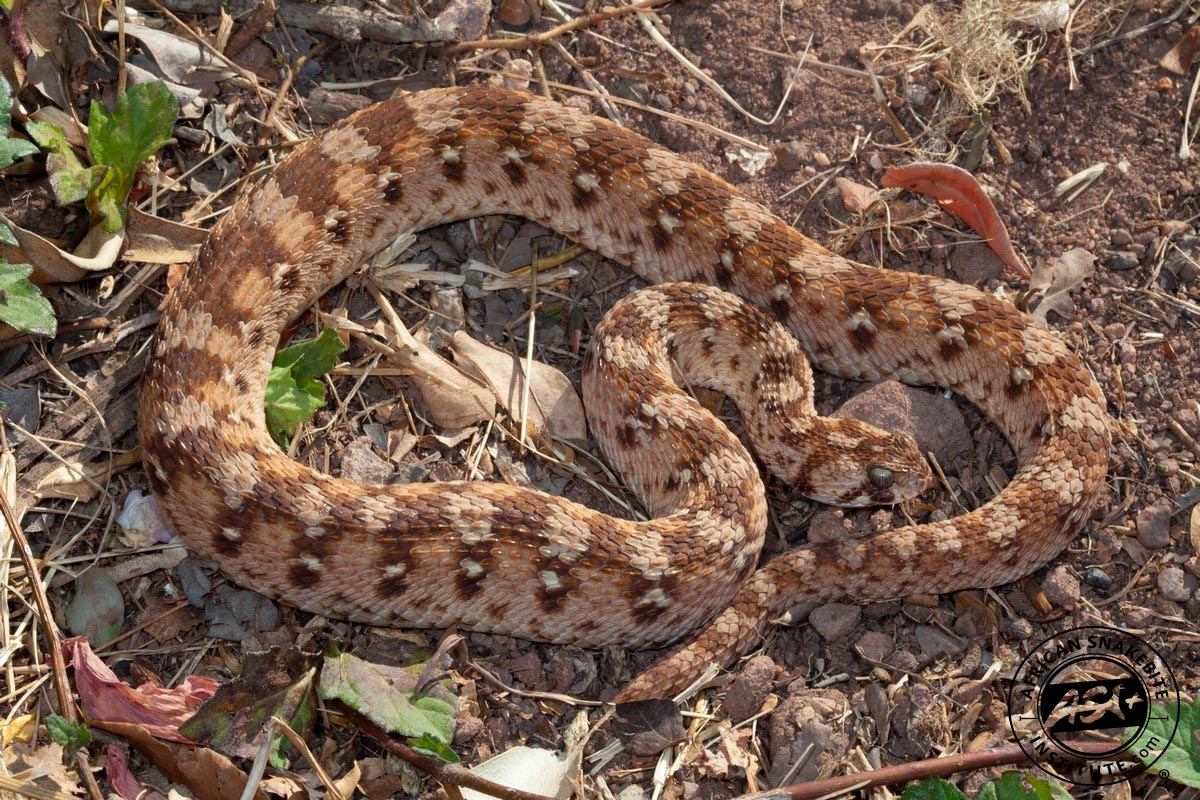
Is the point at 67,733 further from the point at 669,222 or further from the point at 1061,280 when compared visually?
the point at 1061,280

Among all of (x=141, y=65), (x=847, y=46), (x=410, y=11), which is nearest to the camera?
(x=141, y=65)

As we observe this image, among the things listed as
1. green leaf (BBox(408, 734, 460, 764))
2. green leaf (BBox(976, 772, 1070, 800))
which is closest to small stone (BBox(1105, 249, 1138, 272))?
green leaf (BBox(976, 772, 1070, 800))

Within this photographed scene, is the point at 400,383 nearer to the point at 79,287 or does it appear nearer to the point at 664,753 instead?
the point at 79,287

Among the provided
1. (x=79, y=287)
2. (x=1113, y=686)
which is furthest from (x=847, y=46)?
(x=79, y=287)

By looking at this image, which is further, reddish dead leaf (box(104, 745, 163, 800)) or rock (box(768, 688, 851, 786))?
rock (box(768, 688, 851, 786))

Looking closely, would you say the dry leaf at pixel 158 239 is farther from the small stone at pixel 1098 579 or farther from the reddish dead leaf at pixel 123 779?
the small stone at pixel 1098 579

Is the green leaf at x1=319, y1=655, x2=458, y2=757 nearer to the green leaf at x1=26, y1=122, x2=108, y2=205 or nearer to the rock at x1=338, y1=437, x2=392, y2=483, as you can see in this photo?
the rock at x1=338, y1=437, x2=392, y2=483
